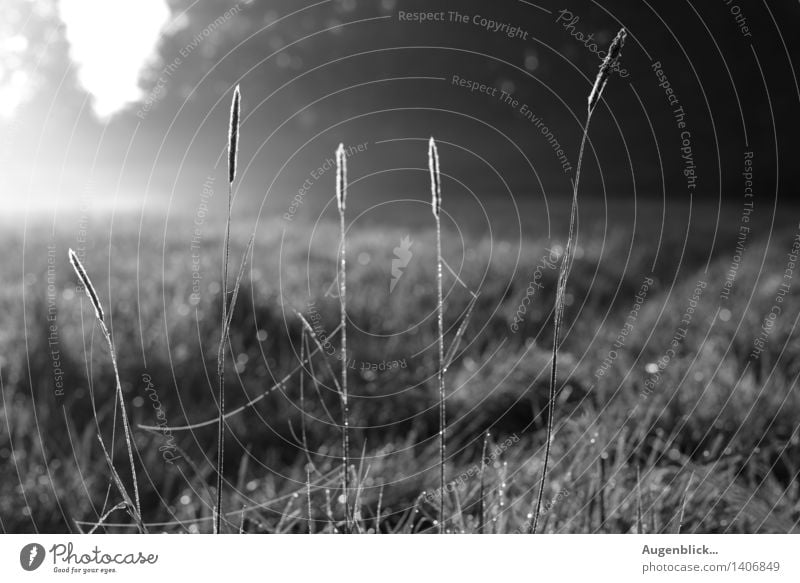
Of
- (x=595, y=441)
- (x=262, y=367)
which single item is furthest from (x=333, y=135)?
(x=595, y=441)

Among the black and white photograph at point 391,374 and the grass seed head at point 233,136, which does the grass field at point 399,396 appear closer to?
the black and white photograph at point 391,374

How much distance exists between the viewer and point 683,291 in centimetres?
483

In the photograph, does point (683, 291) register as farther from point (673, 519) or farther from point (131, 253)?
point (131, 253)

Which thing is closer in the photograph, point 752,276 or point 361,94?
point 752,276
